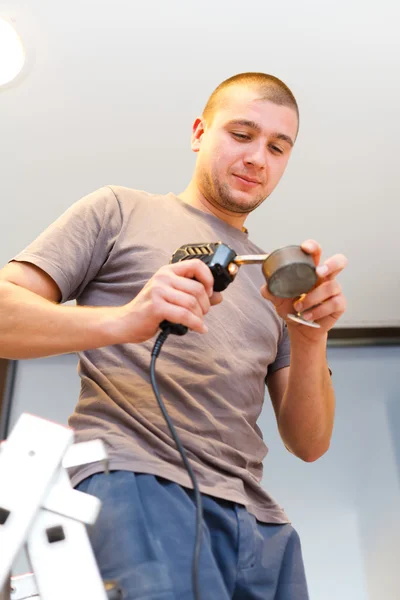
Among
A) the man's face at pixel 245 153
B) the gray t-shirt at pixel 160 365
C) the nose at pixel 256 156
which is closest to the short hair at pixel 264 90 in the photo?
the man's face at pixel 245 153

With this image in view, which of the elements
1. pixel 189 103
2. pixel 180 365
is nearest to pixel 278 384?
pixel 180 365

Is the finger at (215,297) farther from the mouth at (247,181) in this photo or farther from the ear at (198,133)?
the ear at (198,133)

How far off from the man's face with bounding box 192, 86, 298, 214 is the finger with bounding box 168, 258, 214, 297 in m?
0.50

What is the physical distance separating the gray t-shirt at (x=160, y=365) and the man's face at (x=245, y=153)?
14 centimetres

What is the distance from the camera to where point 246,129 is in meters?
1.19

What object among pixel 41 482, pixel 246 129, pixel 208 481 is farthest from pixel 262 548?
pixel 246 129

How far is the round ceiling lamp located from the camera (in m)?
1.71

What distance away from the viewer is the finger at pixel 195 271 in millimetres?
703

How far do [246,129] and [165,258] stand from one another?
372 mm

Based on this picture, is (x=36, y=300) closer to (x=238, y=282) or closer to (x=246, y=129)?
(x=238, y=282)

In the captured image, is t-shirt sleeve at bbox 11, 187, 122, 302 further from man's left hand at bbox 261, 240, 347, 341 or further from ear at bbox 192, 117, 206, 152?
ear at bbox 192, 117, 206, 152

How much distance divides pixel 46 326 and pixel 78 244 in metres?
0.19

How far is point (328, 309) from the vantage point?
2.77 ft

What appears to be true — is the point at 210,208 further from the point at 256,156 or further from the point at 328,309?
the point at 328,309
